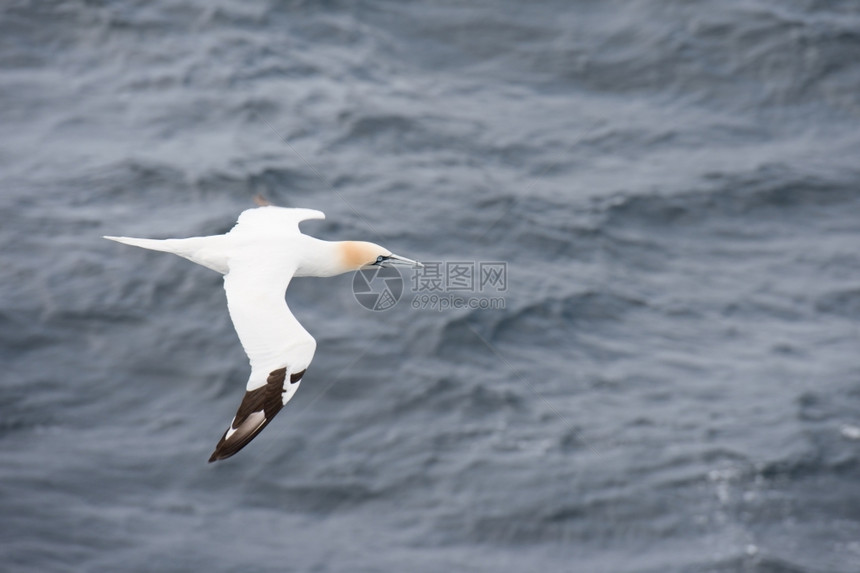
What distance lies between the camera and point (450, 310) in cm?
1510

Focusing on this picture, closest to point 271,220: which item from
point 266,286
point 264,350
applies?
point 266,286

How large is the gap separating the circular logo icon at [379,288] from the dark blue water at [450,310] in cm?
17

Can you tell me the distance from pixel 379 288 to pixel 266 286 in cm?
568

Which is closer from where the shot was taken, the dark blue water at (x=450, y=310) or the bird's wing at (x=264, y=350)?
the bird's wing at (x=264, y=350)

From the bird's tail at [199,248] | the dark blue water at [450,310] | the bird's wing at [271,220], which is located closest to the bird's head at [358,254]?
the bird's wing at [271,220]

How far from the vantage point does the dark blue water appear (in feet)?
43.4

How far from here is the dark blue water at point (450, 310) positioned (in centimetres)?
1323

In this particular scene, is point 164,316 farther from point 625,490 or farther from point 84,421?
point 625,490

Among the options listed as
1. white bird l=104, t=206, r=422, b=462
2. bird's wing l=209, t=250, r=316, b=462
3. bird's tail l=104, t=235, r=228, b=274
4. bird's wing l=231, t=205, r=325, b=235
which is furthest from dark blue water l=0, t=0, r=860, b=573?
bird's wing l=209, t=250, r=316, b=462

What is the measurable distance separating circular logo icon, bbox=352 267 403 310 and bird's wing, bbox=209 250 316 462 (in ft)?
17.8

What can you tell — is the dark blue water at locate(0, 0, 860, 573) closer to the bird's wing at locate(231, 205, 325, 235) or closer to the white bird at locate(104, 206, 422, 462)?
the bird's wing at locate(231, 205, 325, 235)

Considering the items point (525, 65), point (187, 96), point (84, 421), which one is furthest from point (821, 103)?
point (84, 421)

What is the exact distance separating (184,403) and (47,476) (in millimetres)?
1747

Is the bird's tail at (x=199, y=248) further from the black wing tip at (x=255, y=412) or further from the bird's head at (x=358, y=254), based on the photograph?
the black wing tip at (x=255, y=412)
